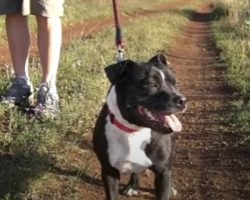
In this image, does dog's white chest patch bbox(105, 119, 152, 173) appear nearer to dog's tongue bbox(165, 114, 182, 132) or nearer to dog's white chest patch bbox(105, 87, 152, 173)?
dog's white chest patch bbox(105, 87, 152, 173)

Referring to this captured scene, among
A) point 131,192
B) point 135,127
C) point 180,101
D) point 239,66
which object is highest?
point 180,101

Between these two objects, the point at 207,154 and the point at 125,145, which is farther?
the point at 207,154

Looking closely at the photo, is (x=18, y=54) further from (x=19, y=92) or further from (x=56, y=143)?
(x=56, y=143)

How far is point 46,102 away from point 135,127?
4.75ft

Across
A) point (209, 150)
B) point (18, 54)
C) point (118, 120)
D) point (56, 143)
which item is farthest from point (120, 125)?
point (18, 54)

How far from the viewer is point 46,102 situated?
15.7 feet

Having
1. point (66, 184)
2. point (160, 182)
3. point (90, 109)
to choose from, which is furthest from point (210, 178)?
point (90, 109)

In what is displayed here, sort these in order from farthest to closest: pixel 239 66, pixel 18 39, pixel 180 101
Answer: pixel 239 66 → pixel 18 39 → pixel 180 101

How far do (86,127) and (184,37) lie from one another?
938 cm

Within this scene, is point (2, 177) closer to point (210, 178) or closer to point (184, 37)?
point (210, 178)

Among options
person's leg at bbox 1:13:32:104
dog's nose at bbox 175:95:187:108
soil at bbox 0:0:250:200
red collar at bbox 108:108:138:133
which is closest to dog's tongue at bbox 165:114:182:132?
dog's nose at bbox 175:95:187:108

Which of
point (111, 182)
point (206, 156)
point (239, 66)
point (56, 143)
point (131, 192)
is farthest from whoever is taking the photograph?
point (239, 66)

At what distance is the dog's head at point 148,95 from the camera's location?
133 inches

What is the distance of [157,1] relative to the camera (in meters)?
29.8
